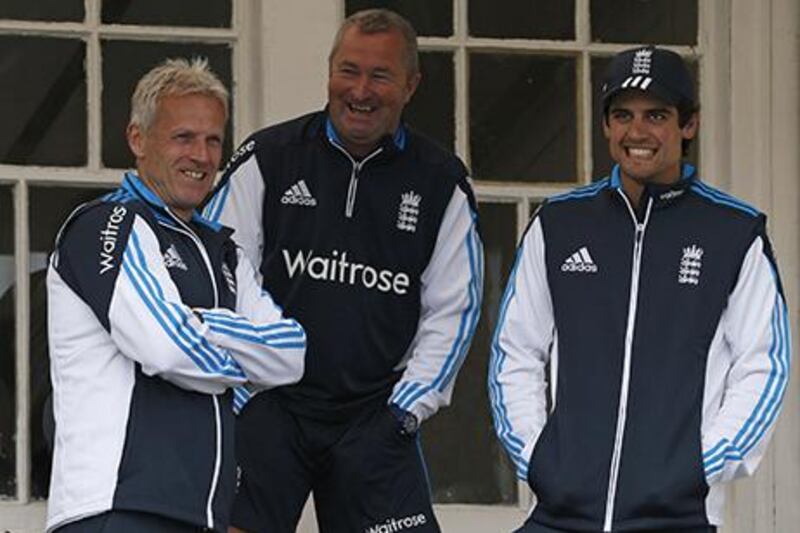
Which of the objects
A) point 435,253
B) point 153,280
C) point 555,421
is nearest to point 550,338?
point 555,421

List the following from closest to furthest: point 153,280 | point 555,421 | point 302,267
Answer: point 153,280 < point 555,421 < point 302,267

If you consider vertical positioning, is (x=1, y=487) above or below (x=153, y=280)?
below

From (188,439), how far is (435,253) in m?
1.25

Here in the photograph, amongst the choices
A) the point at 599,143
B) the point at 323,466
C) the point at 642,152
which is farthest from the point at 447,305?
the point at 599,143

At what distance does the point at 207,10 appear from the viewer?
22.4ft

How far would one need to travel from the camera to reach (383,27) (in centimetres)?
617

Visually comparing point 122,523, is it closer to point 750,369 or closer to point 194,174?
point 194,174

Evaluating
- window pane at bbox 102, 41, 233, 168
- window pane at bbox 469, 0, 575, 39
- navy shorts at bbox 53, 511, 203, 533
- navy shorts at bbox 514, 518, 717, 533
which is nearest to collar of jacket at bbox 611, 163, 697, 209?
navy shorts at bbox 514, 518, 717, 533

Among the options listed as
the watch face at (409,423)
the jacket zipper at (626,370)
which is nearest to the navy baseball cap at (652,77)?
the jacket zipper at (626,370)

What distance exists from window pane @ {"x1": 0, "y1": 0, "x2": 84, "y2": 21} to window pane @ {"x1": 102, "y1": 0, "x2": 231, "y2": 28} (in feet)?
0.42

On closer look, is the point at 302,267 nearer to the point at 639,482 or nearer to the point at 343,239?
the point at 343,239

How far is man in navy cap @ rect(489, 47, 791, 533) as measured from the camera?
5418mm

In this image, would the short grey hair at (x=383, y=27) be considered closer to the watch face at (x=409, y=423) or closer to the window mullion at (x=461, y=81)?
the window mullion at (x=461, y=81)

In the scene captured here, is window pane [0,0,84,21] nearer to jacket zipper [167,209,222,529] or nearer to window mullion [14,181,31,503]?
window mullion [14,181,31,503]
